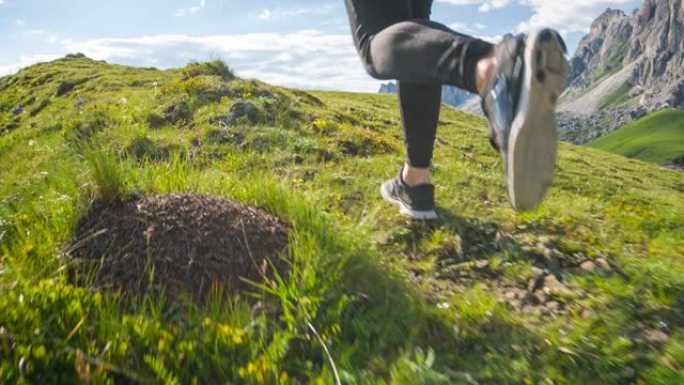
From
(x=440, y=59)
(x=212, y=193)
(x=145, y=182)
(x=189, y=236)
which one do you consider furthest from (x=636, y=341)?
(x=145, y=182)

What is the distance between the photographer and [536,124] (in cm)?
253

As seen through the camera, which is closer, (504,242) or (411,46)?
(411,46)

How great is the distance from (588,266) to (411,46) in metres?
2.14

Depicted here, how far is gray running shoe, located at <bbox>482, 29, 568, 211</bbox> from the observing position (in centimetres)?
244

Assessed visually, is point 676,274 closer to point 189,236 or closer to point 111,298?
point 189,236

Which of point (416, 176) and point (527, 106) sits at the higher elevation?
point (527, 106)

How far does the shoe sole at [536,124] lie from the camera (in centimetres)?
243

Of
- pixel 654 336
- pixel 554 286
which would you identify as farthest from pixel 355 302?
pixel 654 336

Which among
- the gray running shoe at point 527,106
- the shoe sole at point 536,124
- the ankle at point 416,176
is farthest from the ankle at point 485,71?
the ankle at point 416,176

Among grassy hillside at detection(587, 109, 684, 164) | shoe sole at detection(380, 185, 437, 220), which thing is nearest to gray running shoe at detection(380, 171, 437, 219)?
shoe sole at detection(380, 185, 437, 220)

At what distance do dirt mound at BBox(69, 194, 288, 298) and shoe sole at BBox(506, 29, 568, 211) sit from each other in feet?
4.41

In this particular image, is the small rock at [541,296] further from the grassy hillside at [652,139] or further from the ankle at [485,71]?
the grassy hillside at [652,139]

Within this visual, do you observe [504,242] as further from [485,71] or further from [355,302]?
[485,71]

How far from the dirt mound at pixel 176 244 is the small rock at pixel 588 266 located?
2107mm
